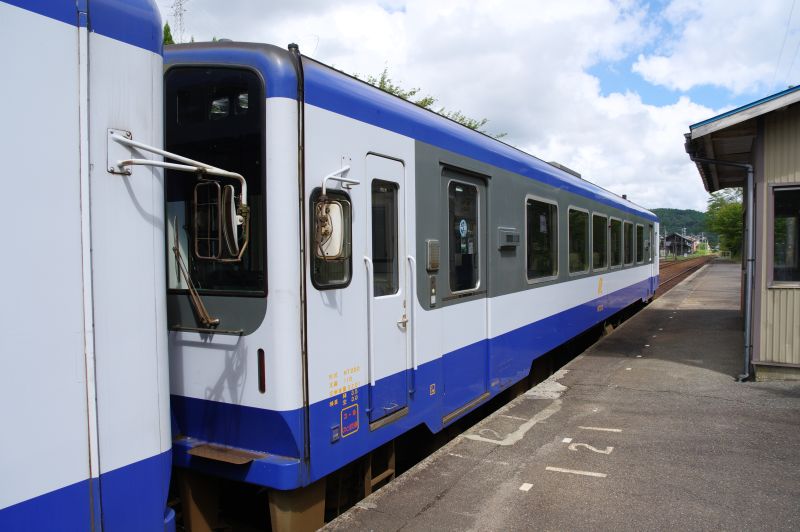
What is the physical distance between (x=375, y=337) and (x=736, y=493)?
8.92 feet

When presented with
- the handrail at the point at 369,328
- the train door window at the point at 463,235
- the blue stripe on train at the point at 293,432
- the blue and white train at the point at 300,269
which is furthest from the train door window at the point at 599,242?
the handrail at the point at 369,328

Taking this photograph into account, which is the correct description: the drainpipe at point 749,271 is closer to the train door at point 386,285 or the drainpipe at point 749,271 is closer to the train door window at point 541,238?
the train door window at point 541,238

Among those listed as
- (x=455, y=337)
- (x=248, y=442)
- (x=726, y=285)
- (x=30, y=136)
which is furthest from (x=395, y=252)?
(x=726, y=285)

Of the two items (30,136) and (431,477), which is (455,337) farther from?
(30,136)

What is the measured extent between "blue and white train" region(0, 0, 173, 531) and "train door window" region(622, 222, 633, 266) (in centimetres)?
1138

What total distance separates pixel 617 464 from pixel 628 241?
919cm

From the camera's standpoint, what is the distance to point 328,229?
3.26 metres

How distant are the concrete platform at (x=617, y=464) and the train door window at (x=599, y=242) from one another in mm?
2493

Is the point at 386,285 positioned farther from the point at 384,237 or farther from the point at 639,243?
the point at 639,243

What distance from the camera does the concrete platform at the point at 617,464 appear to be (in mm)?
3666

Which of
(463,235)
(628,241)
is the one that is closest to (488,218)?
(463,235)

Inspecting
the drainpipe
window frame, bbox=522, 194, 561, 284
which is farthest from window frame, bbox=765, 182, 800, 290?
window frame, bbox=522, 194, 561, 284

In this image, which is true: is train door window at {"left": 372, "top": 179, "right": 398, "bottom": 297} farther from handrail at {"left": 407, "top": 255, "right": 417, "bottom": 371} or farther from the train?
handrail at {"left": 407, "top": 255, "right": 417, "bottom": 371}

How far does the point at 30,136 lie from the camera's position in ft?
6.57
